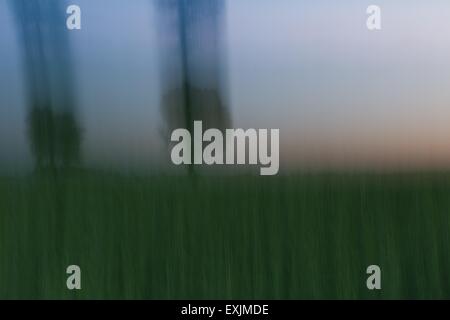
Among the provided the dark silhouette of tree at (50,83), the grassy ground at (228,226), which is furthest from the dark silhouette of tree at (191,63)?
the dark silhouette of tree at (50,83)

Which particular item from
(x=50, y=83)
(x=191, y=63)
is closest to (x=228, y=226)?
(x=191, y=63)

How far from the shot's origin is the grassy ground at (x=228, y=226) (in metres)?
1.53

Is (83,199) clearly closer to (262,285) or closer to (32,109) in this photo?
(32,109)

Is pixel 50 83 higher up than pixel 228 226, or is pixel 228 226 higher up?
pixel 50 83

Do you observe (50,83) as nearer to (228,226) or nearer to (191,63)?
(191,63)

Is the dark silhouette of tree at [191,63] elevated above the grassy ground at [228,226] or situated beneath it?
elevated above

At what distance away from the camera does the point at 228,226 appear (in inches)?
60.3

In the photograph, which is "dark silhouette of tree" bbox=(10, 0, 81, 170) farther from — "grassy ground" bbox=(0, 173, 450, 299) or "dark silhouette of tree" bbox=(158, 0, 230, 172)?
"dark silhouette of tree" bbox=(158, 0, 230, 172)

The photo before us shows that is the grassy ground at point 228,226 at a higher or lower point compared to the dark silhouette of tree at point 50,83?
lower

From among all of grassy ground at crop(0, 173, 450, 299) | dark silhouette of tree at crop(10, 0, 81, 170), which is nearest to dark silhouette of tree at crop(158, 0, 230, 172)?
grassy ground at crop(0, 173, 450, 299)

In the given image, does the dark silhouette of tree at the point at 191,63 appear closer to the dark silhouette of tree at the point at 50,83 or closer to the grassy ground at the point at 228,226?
the grassy ground at the point at 228,226

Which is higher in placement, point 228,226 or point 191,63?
point 191,63

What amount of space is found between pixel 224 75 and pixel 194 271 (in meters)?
0.56
